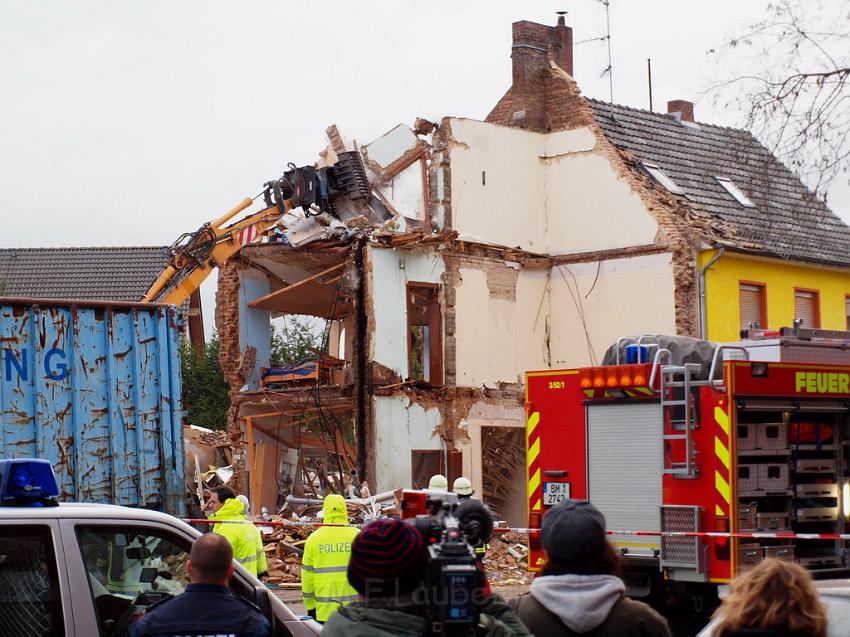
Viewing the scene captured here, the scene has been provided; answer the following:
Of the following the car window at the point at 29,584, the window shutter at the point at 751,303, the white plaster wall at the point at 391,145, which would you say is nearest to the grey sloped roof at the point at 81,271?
the white plaster wall at the point at 391,145

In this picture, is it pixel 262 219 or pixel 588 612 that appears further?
pixel 262 219

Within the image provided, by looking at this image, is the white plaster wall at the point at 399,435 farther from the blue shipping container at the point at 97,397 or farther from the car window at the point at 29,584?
the car window at the point at 29,584

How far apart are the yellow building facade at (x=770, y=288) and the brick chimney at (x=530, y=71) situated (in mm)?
4760

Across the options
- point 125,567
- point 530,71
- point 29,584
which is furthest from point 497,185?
point 29,584

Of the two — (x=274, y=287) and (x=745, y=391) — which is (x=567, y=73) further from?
(x=745, y=391)

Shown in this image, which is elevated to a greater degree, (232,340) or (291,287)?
(291,287)

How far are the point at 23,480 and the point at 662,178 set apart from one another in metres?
21.3

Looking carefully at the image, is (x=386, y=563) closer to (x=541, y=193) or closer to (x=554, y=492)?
(x=554, y=492)

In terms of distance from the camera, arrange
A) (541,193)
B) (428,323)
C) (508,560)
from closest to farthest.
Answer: (508,560)
(428,323)
(541,193)

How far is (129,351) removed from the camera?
12.6 metres

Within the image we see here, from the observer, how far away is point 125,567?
5941mm

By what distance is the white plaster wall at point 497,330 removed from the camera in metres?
24.1

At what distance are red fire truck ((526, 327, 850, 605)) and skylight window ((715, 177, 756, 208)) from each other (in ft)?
50.0

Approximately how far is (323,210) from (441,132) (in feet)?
8.69
